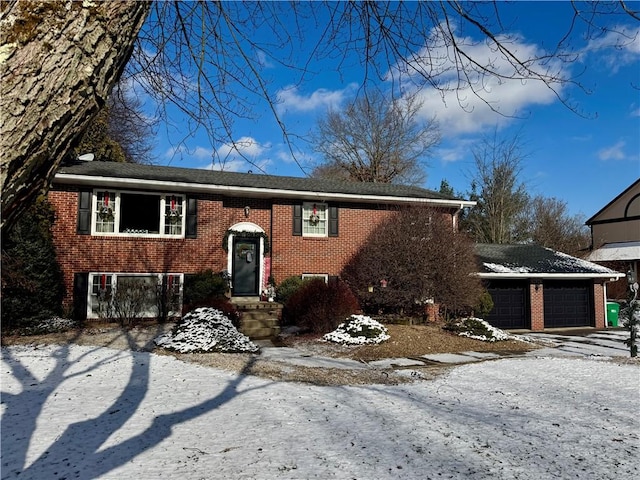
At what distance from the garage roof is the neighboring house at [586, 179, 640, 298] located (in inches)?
363

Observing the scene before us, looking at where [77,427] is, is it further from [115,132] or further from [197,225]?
[115,132]

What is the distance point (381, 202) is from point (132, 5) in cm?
1432

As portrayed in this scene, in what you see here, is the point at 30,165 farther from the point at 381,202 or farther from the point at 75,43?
the point at 381,202

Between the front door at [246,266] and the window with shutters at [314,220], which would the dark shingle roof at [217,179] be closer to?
the window with shutters at [314,220]

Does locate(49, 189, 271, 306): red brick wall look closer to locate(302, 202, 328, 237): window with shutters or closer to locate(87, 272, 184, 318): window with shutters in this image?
locate(87, 272, 184, 318): window with shutters

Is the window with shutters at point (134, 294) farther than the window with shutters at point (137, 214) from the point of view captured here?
No

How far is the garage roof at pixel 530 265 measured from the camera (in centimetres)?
1653

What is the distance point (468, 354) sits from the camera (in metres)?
10.5

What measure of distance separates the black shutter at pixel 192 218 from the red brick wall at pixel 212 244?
0.14 m

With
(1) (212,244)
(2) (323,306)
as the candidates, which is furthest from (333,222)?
(1) (212,244)

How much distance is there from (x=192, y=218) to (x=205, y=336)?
5525mm

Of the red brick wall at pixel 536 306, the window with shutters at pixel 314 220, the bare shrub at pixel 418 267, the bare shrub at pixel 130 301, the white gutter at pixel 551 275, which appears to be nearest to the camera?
the bare shrub at pixel 130 301

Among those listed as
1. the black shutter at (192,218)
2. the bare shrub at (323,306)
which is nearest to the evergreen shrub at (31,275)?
the black shutter at (192,218)

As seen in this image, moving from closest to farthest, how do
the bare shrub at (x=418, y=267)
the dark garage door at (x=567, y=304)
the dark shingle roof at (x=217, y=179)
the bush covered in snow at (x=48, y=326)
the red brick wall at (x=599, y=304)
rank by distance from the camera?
1. the bush covered in snow at (x=48, y=326)
2. the bare shrub at (x=418, y=267)
3. the dark shingle roof at (x=217, y=179)
4. the dark garage door at (x=567, y=304)
5. the red brick wall at (x=599, y=304)
